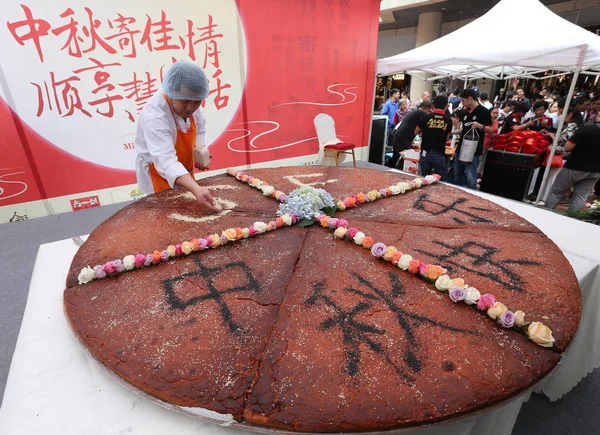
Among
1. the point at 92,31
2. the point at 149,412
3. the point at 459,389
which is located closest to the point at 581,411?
the point at 459,389

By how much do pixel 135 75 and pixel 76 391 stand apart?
3.91 meters

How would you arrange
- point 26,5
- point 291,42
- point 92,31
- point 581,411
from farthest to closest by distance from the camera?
point 291,42, point 92,31, point 26,5, point 581,411

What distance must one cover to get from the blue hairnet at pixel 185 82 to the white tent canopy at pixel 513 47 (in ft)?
14.0

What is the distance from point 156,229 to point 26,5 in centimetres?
328

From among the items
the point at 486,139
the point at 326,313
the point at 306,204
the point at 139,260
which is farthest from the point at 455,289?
the point at 486,139

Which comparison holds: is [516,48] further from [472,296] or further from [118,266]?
[118,266]

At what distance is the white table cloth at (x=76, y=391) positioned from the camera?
1009 millimetres

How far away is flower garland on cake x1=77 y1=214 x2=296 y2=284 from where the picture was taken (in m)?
1.46

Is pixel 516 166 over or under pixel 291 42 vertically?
under

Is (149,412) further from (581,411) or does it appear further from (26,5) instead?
(26,5)

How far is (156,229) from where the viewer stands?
1.85 metres

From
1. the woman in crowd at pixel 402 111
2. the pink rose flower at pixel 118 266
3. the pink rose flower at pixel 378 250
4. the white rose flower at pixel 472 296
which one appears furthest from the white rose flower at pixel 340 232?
the woman in crowd at pixel 402 111

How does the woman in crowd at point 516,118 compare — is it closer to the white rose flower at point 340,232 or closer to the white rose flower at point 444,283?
the white rose flower at point 340,232

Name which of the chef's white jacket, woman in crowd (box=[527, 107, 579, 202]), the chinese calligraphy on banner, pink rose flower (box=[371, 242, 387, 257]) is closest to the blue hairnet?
the chef's white jacket
